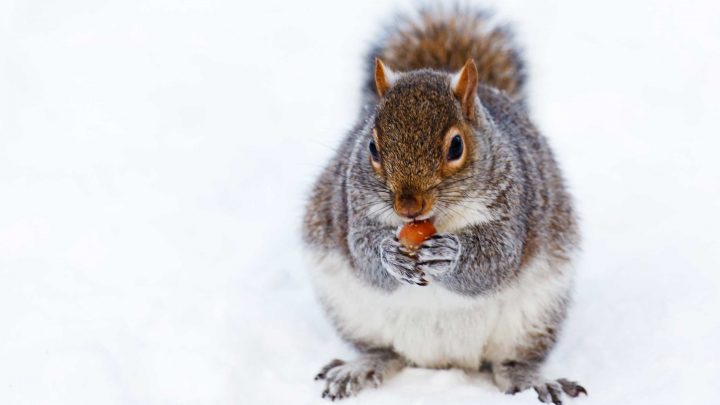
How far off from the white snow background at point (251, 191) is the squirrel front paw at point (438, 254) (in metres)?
0.56

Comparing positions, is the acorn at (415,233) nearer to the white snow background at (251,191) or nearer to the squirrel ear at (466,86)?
the squirrel ear at (466,86)

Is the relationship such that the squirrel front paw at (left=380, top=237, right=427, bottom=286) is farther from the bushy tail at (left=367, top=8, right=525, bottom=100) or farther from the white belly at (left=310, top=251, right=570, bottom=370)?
the bushy tail at (left=367, top=8, right=525, bottom=100)

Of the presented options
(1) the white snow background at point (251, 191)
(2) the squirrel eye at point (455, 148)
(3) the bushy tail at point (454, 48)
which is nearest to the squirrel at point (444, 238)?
(2) the squirrel eye at point (455, 148)

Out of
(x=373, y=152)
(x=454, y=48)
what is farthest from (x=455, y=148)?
(x=454, y=48)

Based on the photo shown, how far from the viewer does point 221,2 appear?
7.00 meters

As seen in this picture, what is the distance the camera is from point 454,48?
179 inches

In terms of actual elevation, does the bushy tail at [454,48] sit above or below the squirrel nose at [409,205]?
above

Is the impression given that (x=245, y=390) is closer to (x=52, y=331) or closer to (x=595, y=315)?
(x=52, y=331)

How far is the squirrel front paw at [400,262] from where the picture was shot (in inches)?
127

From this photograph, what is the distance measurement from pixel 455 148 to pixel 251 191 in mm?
2195

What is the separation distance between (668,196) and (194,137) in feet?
7.97

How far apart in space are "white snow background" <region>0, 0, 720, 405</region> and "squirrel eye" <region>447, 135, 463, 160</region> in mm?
907

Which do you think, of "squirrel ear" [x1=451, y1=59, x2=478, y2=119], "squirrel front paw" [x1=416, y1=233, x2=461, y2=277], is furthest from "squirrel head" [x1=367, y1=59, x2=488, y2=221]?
"squirrel front paw" [x1=416, y1=233, x2=461, y2=277]

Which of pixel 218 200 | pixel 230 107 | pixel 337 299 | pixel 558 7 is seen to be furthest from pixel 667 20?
pixel 337 299
